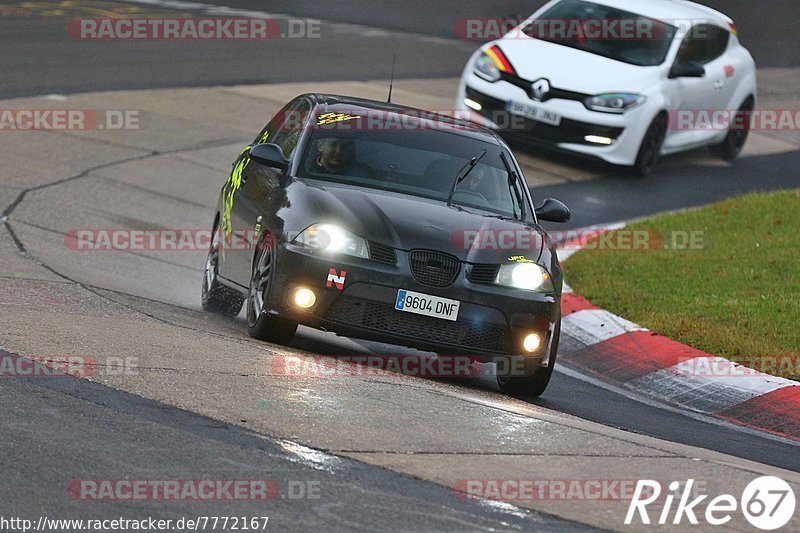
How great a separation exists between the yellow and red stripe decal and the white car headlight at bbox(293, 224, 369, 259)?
909 centimetres

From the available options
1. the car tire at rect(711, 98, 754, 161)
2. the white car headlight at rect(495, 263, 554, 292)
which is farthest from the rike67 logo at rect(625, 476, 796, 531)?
the car tire at rect(711, 98, 754, 161)

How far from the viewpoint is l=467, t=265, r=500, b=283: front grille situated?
28.3 ft

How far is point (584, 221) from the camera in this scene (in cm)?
1577

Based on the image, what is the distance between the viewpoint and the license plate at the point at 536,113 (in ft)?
56.2

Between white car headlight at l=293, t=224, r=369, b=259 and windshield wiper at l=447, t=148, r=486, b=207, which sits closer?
white car headlight at l=293, t=224, r=369, b=259

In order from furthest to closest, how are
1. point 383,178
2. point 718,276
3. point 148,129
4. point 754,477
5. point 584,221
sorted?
point 148,129 < point 584,221 < point 718,276 < point 383,178 < point 754,477

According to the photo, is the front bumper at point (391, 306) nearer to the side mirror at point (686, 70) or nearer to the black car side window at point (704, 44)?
the side mirror at point (686, 70)

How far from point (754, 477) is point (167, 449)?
8.45 feet

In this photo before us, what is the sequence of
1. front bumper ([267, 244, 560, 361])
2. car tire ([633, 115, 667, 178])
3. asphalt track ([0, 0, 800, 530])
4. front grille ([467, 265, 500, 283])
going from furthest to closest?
car tire ([633, 115, 667, 178]) < front grille ([467, 265, 500, 283]) < front bumper ([267, 244, 560, 361]) < asphalt track ([0, 0, 800, 530])

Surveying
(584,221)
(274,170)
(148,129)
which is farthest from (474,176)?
(148,129)

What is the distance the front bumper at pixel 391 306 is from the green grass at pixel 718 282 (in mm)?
2198

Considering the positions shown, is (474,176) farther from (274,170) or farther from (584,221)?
(584,221)

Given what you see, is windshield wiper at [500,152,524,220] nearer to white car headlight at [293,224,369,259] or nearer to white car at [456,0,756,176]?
white car headlight at [293,224,369,259]

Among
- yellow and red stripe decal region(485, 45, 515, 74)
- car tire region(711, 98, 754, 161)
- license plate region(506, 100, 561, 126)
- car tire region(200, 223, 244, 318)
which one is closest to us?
car tire region(200, 223, 244, 318)
